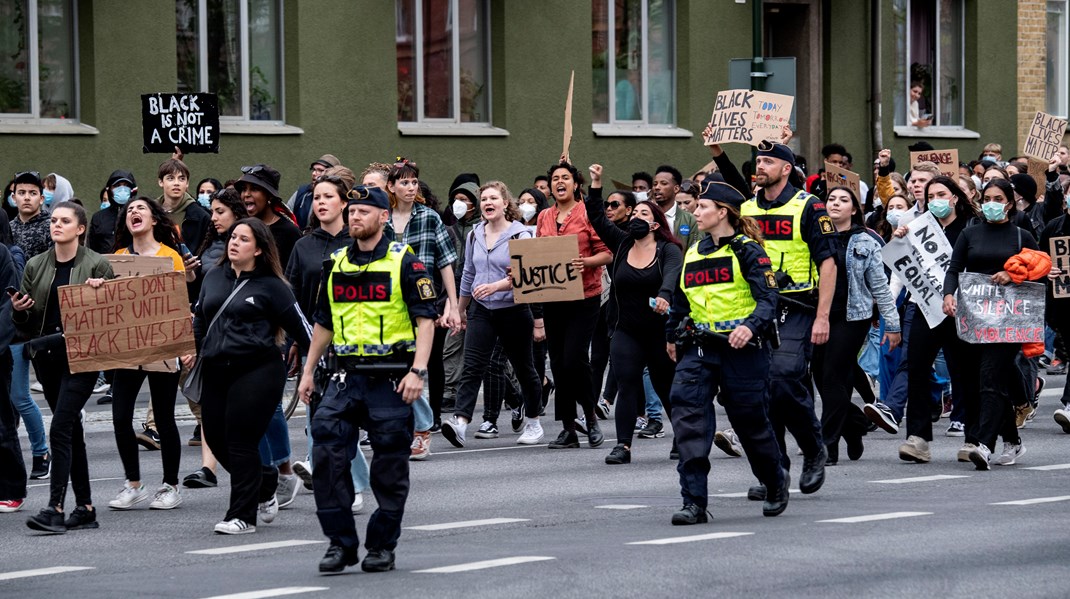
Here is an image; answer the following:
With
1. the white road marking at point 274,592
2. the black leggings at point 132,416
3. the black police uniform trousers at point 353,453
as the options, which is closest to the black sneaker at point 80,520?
the black leggings at point 132,416

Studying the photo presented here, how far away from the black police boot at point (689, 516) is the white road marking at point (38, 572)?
112 inches

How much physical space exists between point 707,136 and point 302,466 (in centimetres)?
458

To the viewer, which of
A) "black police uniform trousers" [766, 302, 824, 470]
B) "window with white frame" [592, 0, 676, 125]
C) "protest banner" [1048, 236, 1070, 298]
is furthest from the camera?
"window with white frame" [592, 0, 676, 125]

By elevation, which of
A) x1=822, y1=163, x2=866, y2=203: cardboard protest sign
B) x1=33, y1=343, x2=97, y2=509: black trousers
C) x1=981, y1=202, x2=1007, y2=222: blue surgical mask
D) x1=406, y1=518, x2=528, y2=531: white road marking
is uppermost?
x1=822, y1=163, x2=866, y2=203: cardboard protest sign

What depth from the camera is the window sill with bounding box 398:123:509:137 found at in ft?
76.4

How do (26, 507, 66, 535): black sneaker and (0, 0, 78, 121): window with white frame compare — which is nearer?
(26, 507, 66, 535): black sneaker

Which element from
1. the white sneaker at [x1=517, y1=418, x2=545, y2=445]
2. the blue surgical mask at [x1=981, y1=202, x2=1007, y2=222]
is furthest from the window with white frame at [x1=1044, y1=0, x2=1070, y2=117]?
the blue surgical mask at [x1=981, y1=202, x2=1007, y2=222]

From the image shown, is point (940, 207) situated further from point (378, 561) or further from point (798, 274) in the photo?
point (378, 561)

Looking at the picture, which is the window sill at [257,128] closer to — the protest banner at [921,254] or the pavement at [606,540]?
the pavement at [606,540]

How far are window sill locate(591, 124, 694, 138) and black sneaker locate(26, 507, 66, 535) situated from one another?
1568 centimetres

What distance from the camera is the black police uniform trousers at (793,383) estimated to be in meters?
10.5

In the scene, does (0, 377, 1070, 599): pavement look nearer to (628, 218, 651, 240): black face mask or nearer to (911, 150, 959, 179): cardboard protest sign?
(628, 218, 651, 240): black face mask

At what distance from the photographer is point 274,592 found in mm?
7773

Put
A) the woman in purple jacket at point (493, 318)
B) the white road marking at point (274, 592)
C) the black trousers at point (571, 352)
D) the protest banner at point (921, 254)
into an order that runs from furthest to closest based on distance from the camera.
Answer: the woman in purple jacket at point (493, 318)
the black trousers at point (571, 352)
the protest banner at point (921, 254)
the white road marking at point (274, 592)
